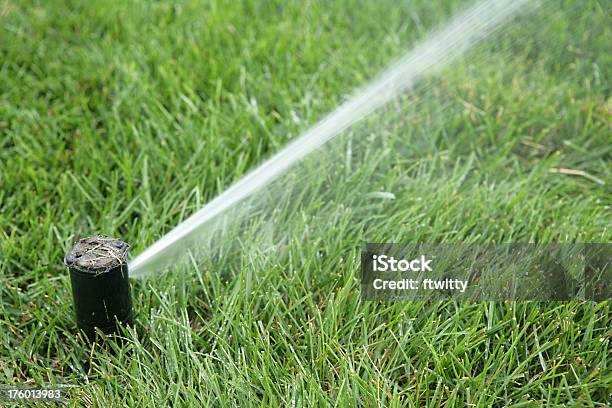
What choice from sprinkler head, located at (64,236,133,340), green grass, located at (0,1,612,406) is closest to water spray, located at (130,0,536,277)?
green grass, located at (0,1,612,406)

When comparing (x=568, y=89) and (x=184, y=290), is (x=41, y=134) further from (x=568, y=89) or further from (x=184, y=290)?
(x=568, y=89)

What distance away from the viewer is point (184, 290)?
2.29m

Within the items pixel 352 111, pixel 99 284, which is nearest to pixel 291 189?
pixel 352 111

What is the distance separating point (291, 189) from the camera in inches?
105

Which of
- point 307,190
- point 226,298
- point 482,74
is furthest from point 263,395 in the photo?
point 482,74

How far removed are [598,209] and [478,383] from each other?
100 centimetres

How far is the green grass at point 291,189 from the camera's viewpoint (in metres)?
2.04

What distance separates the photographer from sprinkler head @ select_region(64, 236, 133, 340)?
1.88 m

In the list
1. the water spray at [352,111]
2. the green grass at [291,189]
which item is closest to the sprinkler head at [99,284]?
the green grass at [291,189]

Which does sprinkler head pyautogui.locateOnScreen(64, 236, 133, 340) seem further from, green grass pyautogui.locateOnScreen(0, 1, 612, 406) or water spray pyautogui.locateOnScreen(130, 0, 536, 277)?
water spray pyautogui.locateOnScreen(130, 0, 536, 277)

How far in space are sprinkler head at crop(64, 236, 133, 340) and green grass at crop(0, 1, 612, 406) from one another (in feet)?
0.28

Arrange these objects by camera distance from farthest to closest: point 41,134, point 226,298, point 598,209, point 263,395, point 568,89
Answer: point 568,89, point 41,134, point 598,209, point 226,298, point 263,395

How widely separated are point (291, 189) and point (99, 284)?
93cm

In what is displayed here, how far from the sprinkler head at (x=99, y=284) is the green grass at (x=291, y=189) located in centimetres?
9
